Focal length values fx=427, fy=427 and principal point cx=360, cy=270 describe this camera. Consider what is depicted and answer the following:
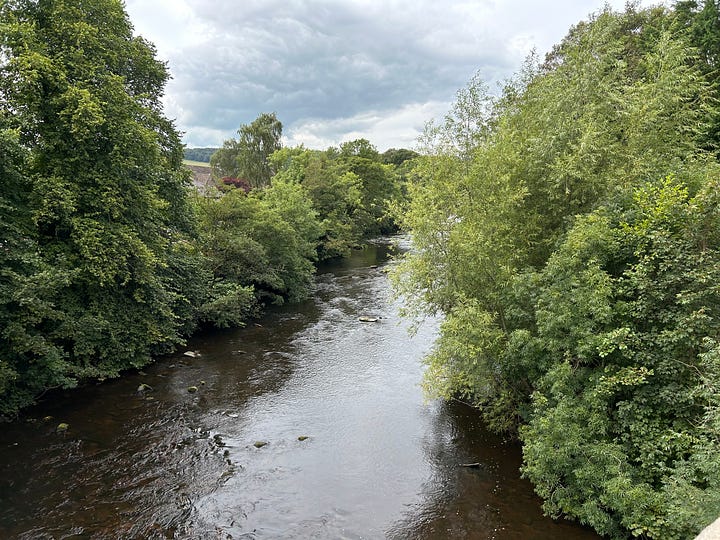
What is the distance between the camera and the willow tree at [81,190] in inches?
641

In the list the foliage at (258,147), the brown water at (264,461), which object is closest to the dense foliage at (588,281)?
the brown water at (264,461)

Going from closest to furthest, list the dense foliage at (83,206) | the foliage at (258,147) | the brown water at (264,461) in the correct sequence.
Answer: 1. the brown water at (264,461)
2. the dense foliage at (83,206)
3. the foliage at (258,147)

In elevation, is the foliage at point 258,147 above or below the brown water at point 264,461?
above

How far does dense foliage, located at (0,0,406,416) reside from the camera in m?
15.6

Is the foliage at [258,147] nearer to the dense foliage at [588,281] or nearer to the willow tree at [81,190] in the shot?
the willow tree at [81,190]

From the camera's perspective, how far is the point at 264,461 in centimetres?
1467

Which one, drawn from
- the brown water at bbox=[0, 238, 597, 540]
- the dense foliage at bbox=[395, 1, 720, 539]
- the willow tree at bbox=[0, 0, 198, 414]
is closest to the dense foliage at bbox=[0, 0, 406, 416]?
the willow tree at bbox=[0, 0, 198, 414]

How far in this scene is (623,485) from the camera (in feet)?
31.5

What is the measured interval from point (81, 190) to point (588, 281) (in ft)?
62.7

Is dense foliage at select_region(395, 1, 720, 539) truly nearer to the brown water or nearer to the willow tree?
the brown water

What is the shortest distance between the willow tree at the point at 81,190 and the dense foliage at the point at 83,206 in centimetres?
5

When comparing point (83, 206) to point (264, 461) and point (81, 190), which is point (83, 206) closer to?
point (81, 190)

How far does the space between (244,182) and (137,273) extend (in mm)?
54020

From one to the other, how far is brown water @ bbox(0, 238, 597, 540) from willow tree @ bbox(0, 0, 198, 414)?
2.32 m
